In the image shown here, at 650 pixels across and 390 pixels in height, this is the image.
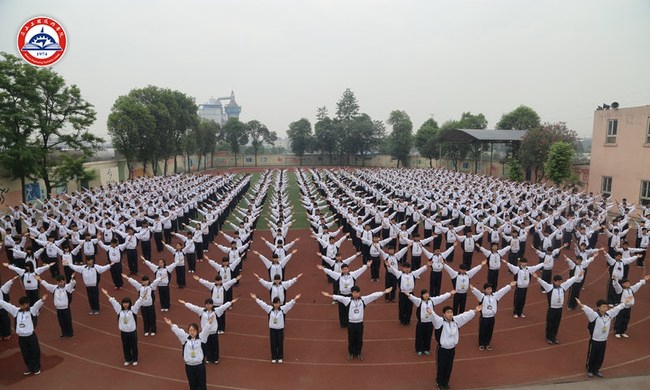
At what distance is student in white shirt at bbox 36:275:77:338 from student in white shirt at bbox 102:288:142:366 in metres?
1.45

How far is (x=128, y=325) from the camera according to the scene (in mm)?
7129

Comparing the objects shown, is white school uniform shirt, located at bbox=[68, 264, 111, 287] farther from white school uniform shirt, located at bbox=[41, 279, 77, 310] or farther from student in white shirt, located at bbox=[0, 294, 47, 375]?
student in white shirt, located at bbox=[0, 294, 47, 375]

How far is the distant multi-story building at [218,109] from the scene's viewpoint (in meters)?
143

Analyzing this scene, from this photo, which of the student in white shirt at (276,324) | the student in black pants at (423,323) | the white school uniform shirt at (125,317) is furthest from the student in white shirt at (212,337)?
the student in black pants at (423,323)

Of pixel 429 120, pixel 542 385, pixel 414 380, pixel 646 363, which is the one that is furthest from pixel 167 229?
pixel 429 120

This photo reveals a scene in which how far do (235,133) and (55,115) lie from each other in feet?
113

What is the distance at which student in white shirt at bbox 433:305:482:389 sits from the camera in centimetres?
642

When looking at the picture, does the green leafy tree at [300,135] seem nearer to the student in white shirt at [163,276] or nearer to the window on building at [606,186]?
the window on building at [606,186]

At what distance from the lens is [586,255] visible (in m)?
9.80

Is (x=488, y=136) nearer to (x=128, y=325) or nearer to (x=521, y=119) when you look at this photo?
(x=521, y=119)

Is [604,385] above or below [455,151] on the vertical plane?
below

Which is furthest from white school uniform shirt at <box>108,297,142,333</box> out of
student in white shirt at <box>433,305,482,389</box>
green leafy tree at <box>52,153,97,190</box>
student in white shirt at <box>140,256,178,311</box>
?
green leafy tree at <box>52,153,97,190</box>

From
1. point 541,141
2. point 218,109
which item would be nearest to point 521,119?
point 541,141

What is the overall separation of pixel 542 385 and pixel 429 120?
1903 inches
